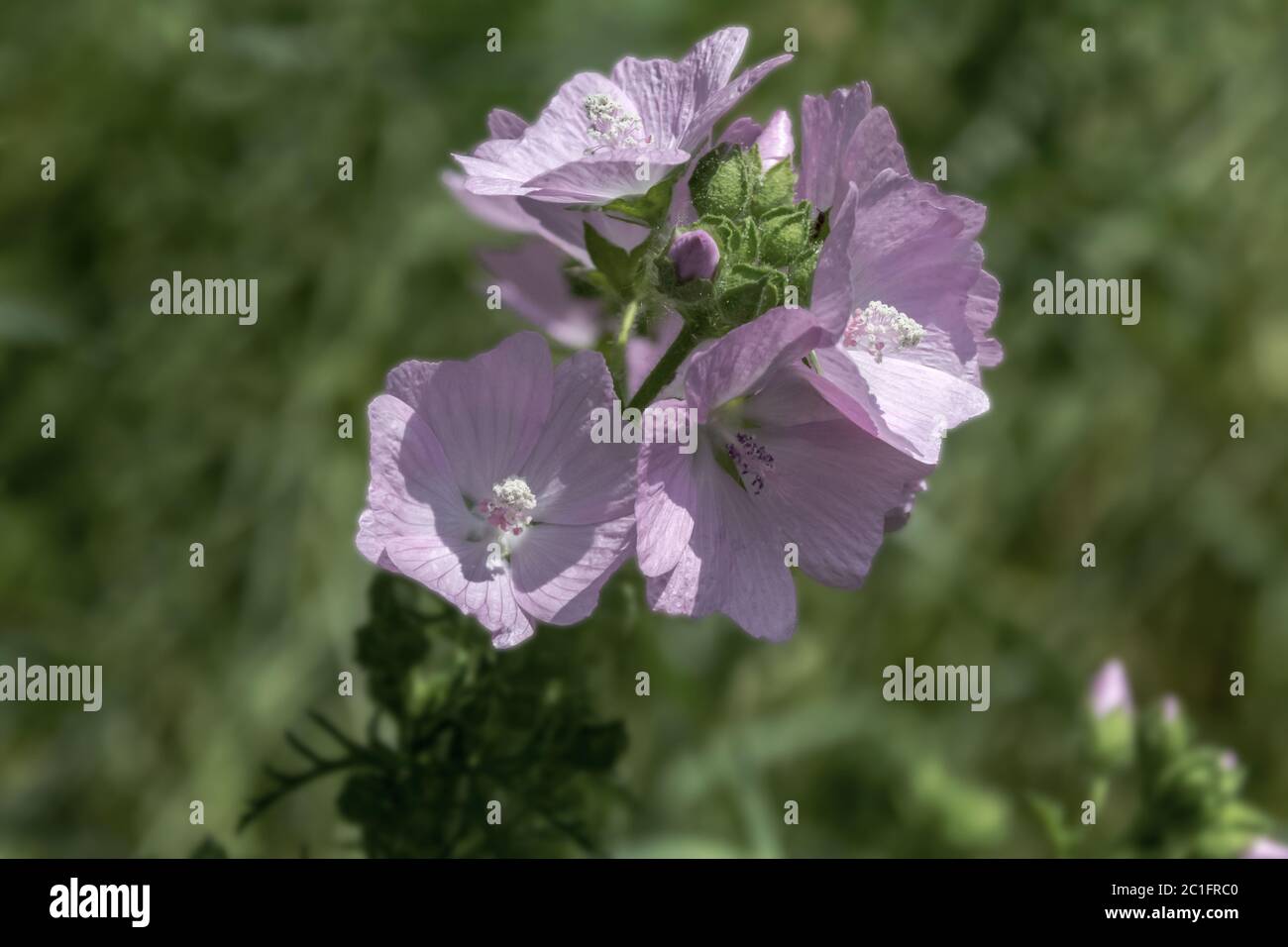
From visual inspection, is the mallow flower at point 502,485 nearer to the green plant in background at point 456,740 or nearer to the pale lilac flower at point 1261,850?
the green plant in background at point 456,740

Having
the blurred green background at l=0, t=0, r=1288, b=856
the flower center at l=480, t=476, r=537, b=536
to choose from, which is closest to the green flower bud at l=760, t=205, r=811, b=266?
the flower center at l=480, t=476, r=537, b=536

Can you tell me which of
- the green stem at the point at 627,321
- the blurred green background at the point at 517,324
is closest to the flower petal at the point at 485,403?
the green stem at the point at 627,321

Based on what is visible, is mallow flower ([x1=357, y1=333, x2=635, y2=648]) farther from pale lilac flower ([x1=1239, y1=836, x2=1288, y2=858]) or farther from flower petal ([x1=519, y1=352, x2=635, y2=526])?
pale lilac flower ([x1=1239, y1=836, x2=1288, y2=858])

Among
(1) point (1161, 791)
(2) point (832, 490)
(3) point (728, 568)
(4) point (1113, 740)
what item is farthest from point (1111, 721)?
(3) point (728, 568)
